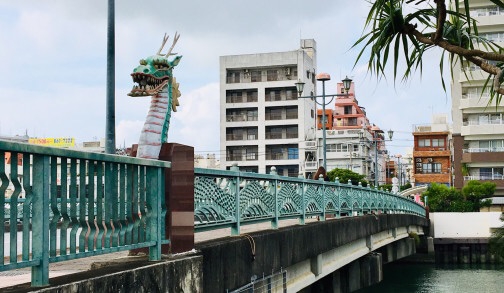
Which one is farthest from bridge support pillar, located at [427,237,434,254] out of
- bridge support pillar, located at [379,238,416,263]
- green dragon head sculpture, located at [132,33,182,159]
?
green dragon head sculpture, located at [132,33,182,159]

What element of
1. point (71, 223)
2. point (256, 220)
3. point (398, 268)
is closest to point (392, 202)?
point (398, 268)

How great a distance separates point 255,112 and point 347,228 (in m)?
58.8

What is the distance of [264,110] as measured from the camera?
74.8 meters

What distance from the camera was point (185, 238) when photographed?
7.03 m

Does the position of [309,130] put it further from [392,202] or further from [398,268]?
[392,202]

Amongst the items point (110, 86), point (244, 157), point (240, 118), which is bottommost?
point (110, 86)

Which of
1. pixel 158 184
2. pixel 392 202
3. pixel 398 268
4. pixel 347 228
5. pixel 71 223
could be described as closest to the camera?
pixel 71 223

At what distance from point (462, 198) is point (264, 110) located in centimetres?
2818

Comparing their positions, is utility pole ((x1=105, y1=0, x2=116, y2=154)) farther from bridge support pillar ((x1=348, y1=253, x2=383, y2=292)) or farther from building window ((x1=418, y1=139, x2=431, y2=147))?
building window ((x1=418, y1=139, x2=431, y2=147))

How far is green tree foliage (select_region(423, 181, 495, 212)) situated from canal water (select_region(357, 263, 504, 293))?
10.3 m

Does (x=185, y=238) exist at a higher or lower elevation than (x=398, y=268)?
higher

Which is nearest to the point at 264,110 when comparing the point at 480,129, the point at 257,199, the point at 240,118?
the point at 240,118

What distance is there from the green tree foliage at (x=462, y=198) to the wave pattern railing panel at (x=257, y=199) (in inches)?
1428

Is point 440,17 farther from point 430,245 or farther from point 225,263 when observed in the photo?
point 430,245
